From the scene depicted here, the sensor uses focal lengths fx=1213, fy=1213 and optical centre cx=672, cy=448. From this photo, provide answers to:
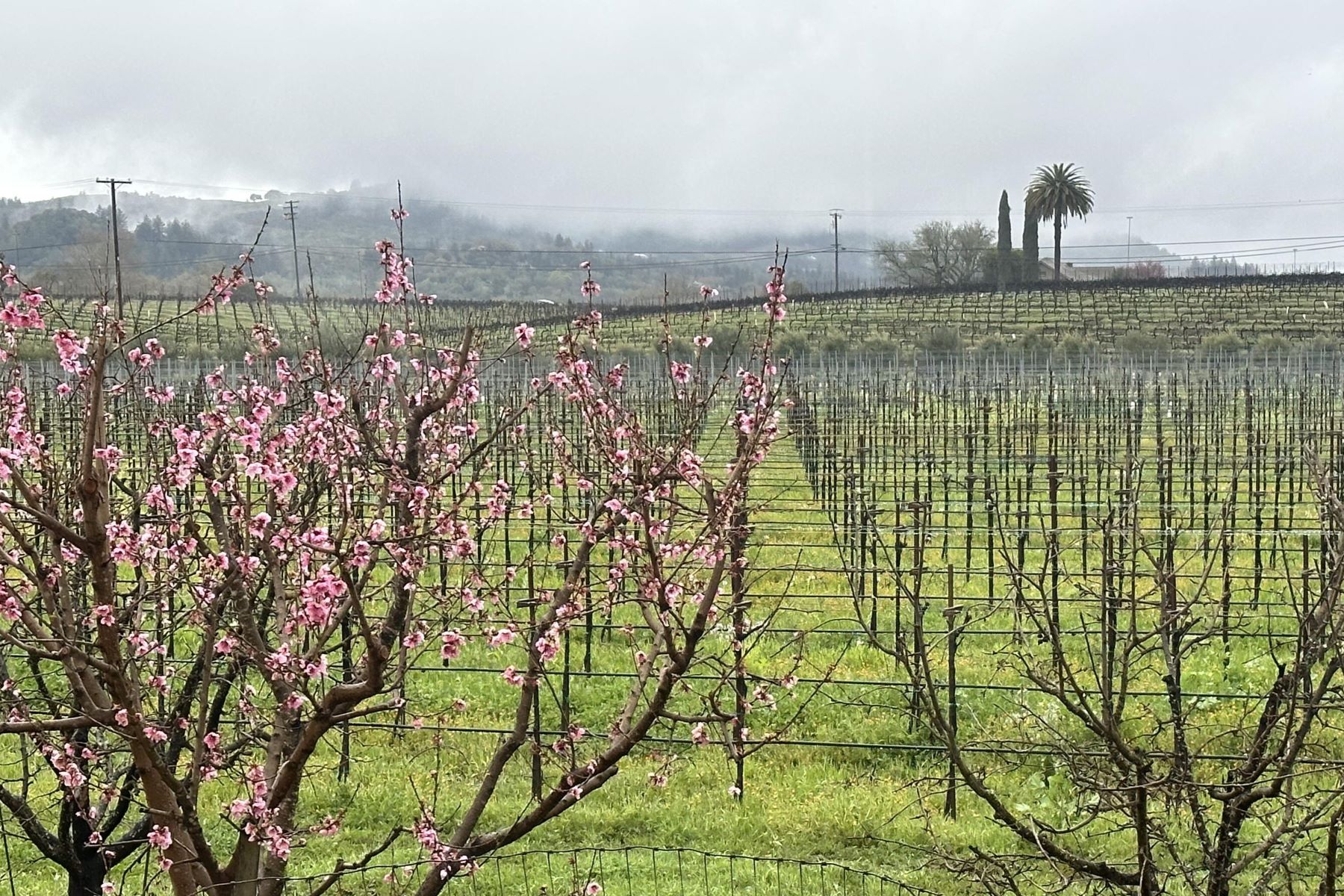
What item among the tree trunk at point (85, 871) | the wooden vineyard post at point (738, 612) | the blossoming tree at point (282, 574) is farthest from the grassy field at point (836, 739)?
the blossoming tree at point (282, 574)

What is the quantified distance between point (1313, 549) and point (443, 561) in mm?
9332

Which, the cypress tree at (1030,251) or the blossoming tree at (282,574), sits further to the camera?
the cypress tree at (1030,251)

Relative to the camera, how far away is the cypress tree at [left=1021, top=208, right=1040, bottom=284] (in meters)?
49.8

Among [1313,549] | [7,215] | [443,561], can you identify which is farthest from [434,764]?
[7,215]

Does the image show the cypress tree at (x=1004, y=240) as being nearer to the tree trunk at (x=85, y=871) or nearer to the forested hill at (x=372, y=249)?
the forested hill at (x=372, y=249)

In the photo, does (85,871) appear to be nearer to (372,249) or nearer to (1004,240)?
(372,249)

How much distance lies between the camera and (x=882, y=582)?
10.6 meters

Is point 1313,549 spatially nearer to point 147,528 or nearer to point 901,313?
point 147,528

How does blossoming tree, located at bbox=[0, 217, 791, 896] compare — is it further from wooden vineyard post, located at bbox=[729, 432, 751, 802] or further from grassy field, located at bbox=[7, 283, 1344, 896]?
grassy field, located at bbox=[7, 283, 1344, 896]

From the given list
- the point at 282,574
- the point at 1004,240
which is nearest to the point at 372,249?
the point at 282,574

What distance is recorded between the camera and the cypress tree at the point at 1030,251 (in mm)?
49750

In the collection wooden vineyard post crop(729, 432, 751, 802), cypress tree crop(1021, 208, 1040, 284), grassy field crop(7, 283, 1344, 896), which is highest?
cypress tree crop(1021, 208, 1040, 284)

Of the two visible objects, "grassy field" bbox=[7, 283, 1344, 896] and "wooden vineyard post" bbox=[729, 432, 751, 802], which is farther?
"grassy field" bbox=[7, 283, 1344, 896]

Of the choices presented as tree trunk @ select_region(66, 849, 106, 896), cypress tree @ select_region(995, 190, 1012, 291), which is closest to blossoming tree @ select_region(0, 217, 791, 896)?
tree trunk @ select_region(66, 849, 106, 896)
